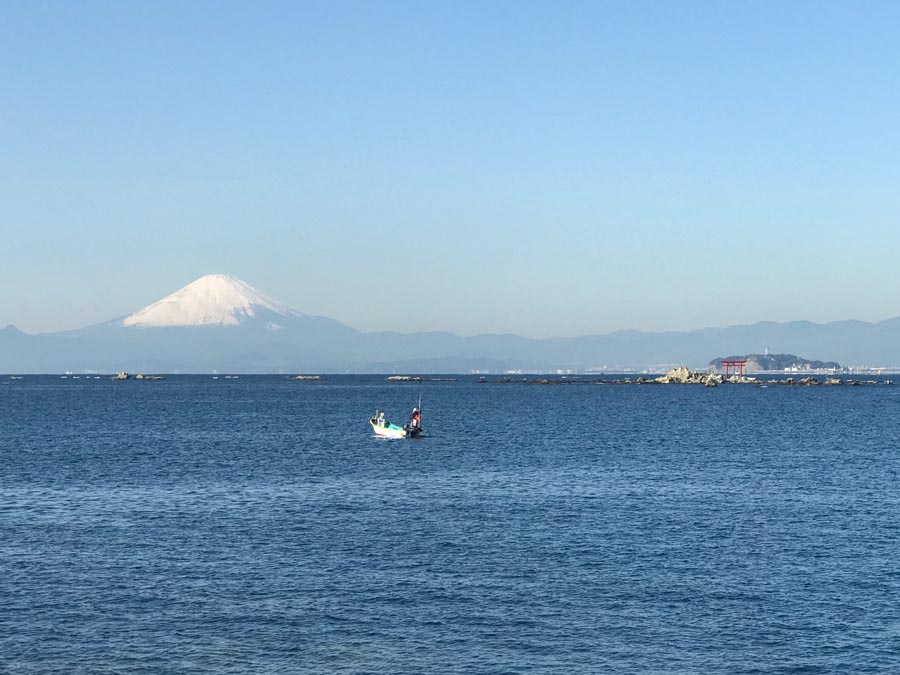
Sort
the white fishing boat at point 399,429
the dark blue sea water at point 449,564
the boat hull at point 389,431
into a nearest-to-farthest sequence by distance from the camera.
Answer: the dark blue sea water at point 449,564 < the boat hull at point 389,431 < the white fishing boat at point 399,429

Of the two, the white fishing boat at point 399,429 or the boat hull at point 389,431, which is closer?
the boat hull at point 389,431

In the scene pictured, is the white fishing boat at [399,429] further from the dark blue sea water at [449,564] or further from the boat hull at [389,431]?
the dark blue sea water at [449,564]

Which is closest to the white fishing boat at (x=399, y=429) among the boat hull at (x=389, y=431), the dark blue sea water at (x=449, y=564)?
the boat hull at (x=389, y=431)

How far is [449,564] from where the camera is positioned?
5006 centimetres

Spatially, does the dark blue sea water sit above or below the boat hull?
below

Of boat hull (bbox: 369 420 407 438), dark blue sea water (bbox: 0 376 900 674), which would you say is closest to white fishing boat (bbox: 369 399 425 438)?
boat hull (bbox: 369 420 407 438)

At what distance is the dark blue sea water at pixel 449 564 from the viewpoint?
37219 mm

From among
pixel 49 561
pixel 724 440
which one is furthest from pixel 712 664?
pixel 724 440

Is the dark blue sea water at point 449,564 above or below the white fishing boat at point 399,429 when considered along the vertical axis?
below

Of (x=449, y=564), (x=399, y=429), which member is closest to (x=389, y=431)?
(x=399, y=429)

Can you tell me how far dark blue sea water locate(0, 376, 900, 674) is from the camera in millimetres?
37219

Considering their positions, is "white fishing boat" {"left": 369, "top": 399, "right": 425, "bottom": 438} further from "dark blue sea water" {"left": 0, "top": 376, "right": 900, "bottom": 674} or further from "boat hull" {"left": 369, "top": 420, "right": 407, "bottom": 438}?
"dark blue sea water" {"left": 0, "top": 376, "right": 900, "bottom": 674}

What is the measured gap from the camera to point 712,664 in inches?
1410

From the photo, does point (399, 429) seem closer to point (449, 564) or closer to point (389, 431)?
point (389, 431)
